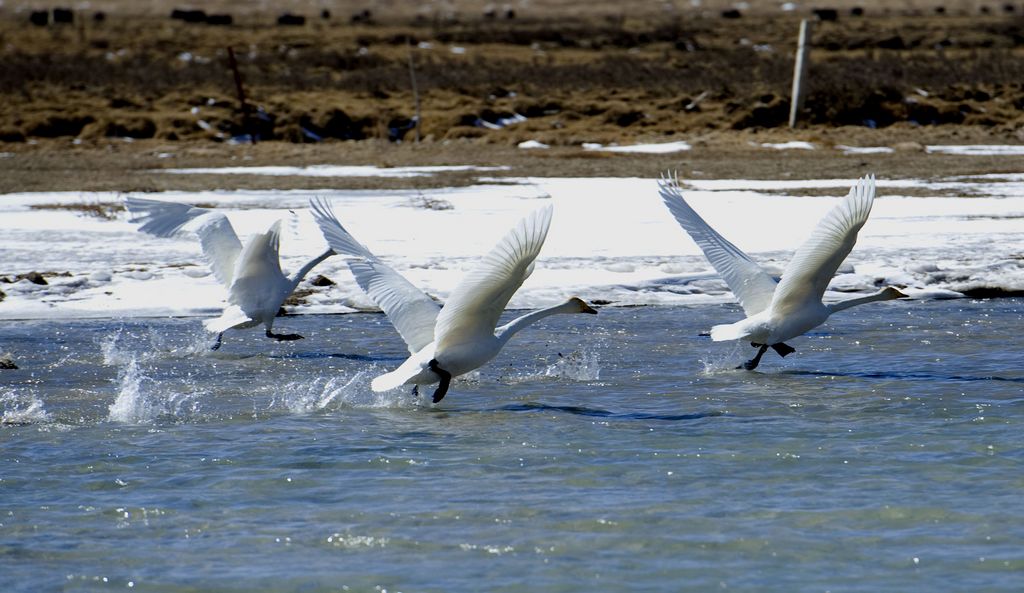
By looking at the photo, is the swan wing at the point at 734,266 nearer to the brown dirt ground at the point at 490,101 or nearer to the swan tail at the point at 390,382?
the swan tail at the point at 390,382

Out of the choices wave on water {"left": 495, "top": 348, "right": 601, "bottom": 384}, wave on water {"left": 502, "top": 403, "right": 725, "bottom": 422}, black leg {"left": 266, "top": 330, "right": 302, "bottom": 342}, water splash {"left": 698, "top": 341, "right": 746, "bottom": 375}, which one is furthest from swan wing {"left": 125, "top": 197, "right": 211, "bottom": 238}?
water splash {"left": 698, "top": 341, "right": 746, "bottom": 375}

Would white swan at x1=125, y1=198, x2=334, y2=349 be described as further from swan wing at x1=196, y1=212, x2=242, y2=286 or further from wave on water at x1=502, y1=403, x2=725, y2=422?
wave on water at x1=502, y1=403, x2=725, y2=422

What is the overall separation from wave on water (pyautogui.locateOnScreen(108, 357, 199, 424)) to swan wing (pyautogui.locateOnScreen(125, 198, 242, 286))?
2.02 meters

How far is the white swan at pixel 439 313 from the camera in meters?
8.35

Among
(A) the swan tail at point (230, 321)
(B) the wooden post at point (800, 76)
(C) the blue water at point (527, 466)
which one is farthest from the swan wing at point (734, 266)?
(B) the wooden post at point (800, 76)

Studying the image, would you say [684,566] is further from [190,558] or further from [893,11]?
[893,11]

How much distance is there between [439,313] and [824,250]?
8.61 feet

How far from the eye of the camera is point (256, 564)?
6039 mm

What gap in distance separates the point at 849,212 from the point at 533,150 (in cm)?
1665

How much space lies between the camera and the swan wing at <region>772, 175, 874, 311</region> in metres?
8.95

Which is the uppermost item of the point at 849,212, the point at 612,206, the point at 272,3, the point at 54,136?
the point at 849,212

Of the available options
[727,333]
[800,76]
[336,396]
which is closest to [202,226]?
[336,396]

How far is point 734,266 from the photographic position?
10117mm

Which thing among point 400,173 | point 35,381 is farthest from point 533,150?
point 35,381
